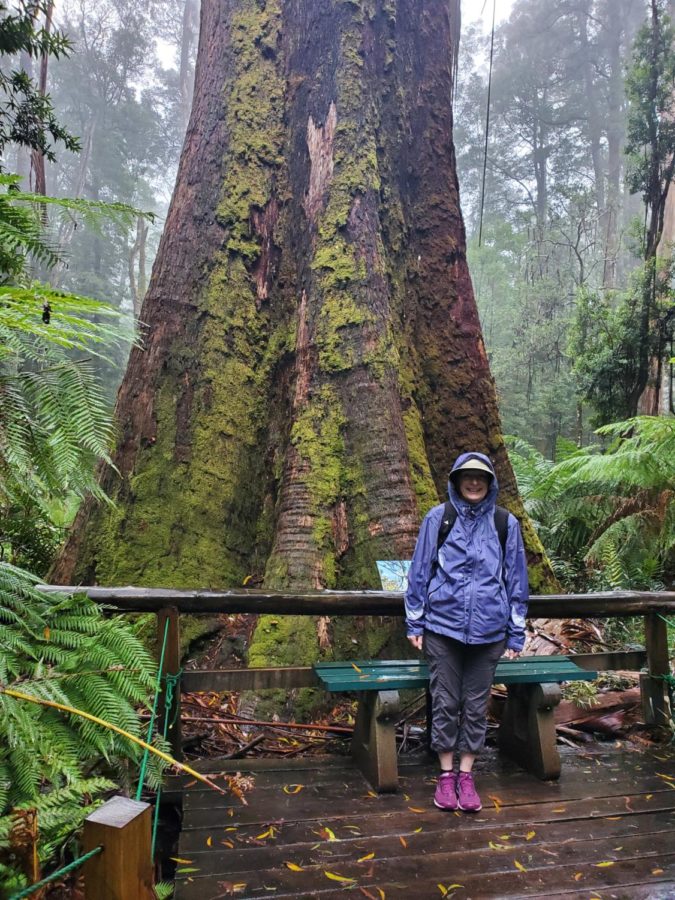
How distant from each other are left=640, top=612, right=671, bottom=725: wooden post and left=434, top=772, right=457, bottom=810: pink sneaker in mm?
1669

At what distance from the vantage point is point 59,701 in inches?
80.4

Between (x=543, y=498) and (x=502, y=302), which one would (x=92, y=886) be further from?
(x=502, y=302)

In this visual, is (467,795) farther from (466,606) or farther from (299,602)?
(299,602)

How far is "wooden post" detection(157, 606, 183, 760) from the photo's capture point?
3.07 m

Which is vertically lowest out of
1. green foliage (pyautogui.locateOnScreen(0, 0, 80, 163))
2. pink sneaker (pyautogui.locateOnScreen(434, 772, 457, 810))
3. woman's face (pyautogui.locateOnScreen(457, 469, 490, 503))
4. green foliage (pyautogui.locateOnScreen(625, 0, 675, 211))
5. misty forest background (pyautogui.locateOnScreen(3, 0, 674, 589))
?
pink sneaker (pyautogui.locateOnScreen(434, 772, 457, 810))

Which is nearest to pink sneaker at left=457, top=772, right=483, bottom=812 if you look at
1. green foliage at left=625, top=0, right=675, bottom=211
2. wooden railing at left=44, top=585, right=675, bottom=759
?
wooden railing at left=44, top=585, right=675, bottom=759

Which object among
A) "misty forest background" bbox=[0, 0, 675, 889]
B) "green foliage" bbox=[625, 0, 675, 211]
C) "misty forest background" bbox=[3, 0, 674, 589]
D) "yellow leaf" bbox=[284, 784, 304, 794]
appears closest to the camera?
"misty forest background" bbox=[0, 0, 675, 889]

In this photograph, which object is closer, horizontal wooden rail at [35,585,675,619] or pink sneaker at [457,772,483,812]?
pink sneaker at [457,772,483,812]

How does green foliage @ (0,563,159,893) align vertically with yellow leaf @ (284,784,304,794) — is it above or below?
above

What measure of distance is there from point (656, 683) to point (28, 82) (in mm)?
5249

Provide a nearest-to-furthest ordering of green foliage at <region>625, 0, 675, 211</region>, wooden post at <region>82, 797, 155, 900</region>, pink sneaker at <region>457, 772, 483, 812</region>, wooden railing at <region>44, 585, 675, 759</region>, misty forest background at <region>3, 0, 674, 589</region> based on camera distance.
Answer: wooden post at <region>82, 797, 155, 900</region>, pink sneaker at <region>457, 772, 483, 812</region>, wooden railing at <region>44, 585, 675, 759</region>, green foliage at <region>625, 0, 675, 211</region>, misty forest background at <region>3, 0, 674, 589</region>

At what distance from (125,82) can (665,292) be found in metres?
31.9

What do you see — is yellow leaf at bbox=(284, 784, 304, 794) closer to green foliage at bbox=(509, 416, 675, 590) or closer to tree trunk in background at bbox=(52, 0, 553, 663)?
tree trunk in background at bbox=(52, 0, 553, 663)

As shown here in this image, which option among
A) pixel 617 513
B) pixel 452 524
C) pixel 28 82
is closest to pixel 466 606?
pixel 452 524
